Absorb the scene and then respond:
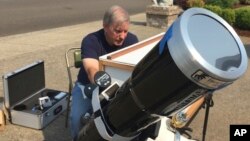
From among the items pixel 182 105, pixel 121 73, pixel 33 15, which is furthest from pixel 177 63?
pixel 33 15

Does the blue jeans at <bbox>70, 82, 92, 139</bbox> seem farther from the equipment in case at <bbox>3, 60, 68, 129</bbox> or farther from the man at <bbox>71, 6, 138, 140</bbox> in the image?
the equipment in case at <bbox>3, 60, 68, 129</bbox>

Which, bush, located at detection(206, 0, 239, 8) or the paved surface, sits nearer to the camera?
the paved surface

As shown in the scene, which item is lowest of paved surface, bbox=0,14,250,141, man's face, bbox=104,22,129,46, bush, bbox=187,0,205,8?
paved surface, bbox=0,14,250,141

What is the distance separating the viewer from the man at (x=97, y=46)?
302 centimetres

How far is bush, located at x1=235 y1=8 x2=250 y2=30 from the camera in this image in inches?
413

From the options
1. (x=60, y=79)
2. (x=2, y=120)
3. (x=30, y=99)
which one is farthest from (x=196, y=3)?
(x=2, y=120)

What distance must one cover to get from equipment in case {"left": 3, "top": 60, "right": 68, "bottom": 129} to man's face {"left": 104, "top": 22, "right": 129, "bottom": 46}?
1.44 metres

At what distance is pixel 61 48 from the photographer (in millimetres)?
8266

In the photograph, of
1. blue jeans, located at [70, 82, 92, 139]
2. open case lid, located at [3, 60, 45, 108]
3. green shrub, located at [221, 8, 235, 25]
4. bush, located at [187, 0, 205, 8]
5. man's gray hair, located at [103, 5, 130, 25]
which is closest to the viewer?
man's gray hair, located at [103, 5, 130, 25]

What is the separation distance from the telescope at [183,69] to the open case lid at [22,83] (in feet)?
8.37

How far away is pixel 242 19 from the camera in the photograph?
34.7 ft

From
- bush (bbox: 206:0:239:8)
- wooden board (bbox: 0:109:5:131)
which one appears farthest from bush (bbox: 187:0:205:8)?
wooden board (bbox: 0:109:5:131)

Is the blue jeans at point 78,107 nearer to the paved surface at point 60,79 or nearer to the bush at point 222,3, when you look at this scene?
the paved surface at point 60,79

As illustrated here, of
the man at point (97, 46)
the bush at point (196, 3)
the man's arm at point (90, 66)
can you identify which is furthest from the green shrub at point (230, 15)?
the man's arm at point (90, 66)
